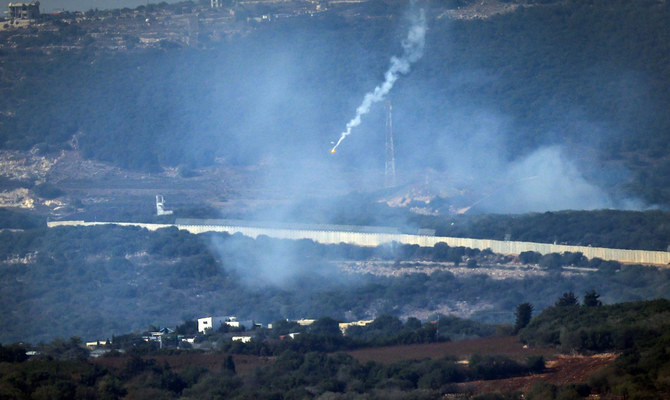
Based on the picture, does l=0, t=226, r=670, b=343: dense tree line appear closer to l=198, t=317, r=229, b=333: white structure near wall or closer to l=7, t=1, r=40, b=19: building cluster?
l=198, t=317, r=229, b=333: white structure near wall

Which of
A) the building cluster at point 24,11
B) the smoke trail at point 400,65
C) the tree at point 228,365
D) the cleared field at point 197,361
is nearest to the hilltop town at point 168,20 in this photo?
the building cluster at point 24,11

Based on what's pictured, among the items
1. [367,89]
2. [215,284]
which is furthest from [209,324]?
[367,89]

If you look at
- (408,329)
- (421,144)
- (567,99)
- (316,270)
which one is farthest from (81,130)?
(408,329)

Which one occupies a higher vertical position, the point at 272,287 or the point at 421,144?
the point at 421,144

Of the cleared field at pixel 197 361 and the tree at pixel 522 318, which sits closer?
the cleared field at pixel 197 361

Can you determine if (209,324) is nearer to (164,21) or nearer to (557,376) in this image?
(557,376)

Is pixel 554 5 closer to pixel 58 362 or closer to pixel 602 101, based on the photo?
pixel 602 101

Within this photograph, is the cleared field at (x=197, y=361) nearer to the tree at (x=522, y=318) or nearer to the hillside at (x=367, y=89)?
the tree at (x=522, y=318)
